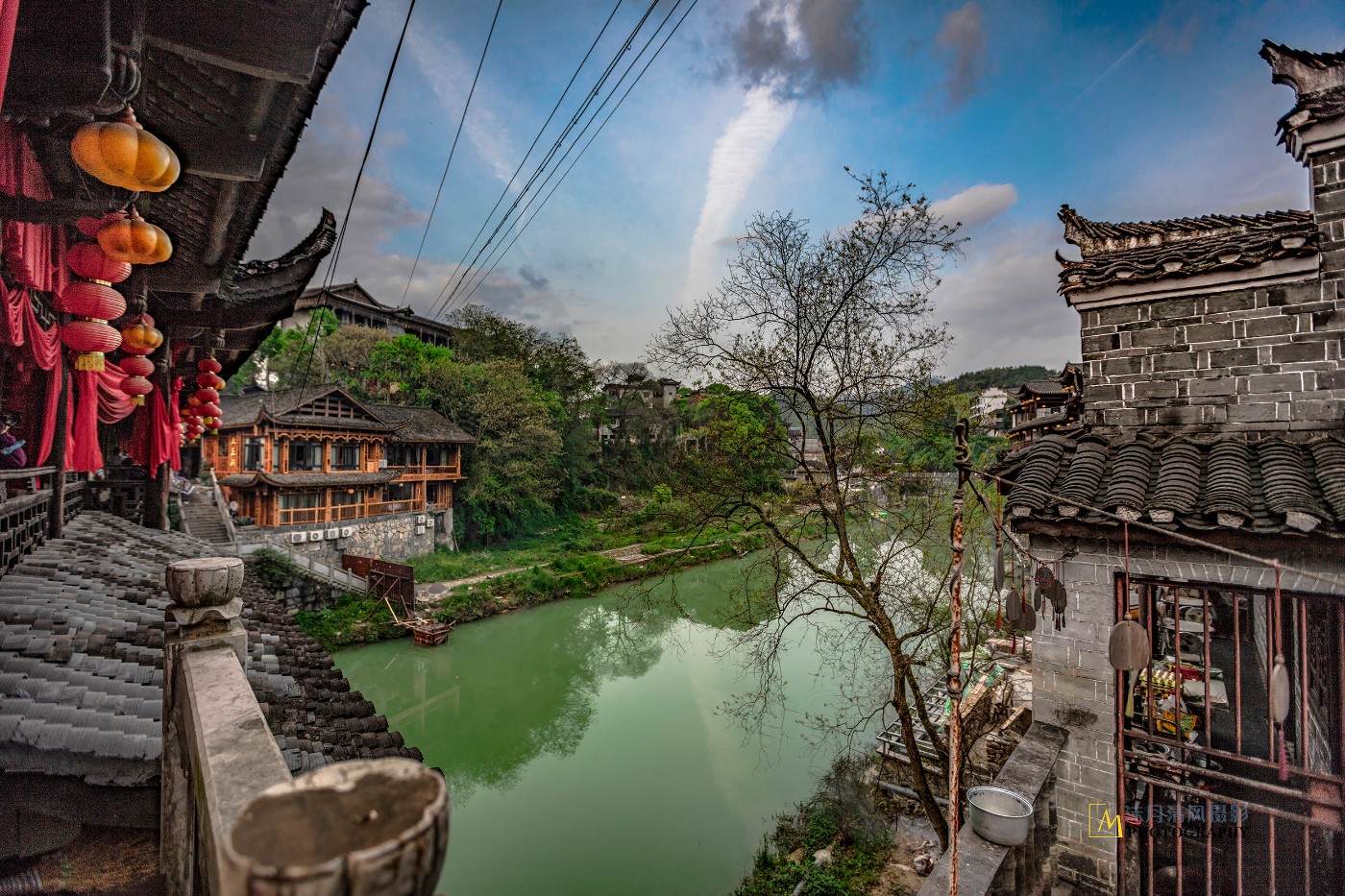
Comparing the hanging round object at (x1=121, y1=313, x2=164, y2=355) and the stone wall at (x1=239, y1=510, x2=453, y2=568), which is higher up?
the hanging round object at (x1=121, y1=313, x2=164, y2=355)

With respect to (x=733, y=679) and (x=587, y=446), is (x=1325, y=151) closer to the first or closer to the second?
(x=733, y=679)

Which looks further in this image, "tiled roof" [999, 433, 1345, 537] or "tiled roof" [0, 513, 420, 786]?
"tiled roof" [999, 433, 1345, 537]

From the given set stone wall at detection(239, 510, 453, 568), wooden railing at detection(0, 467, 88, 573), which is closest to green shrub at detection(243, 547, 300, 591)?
stone wall at detection(239, 510, 453, 568)

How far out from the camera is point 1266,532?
2.86 meters

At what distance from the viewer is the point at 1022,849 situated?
10.5 ft

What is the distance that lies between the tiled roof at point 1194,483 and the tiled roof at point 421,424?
19.0 metres

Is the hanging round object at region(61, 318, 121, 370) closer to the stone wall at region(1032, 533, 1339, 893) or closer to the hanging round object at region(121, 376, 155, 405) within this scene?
the hanging round object at region(121, 376, 155, 405)

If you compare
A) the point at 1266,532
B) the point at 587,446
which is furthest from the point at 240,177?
the point at 587,446

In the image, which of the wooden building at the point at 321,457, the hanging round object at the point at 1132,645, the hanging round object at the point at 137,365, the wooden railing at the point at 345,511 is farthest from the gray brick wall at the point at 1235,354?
the wooden railing at the point at 345,511

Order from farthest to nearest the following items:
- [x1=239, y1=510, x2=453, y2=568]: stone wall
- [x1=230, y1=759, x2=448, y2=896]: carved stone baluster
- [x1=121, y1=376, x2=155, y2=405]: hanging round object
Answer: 1. [x1=239, y1=510, x2=453, y2=568]: stone wall
2. [x1=121, y1=376, x2=155, y2=405]: hanging round object
3. [x1=230, y1=759, x2=448, y2=896]: carved stone baluster

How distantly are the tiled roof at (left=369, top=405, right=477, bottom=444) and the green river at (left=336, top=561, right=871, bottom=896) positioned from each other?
734cm

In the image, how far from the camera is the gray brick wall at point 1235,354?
10.9ft

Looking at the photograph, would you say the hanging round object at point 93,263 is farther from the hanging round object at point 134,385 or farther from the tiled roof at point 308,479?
the tiled roof at point 308,479

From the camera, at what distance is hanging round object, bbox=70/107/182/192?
191cm
